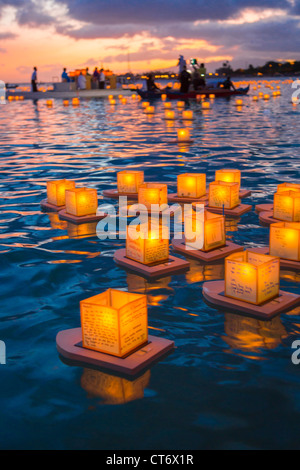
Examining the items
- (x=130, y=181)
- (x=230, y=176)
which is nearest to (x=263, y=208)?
(x=230, y=176)

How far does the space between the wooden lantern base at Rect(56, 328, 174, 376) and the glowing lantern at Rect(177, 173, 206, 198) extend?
4578 millimetres

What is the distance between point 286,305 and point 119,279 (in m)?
1.63

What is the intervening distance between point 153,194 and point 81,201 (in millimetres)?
1099

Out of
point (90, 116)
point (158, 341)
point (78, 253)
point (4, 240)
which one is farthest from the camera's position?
point (90, 116)

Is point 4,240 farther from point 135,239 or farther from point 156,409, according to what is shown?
point 156,409

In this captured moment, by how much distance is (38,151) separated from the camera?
1409 centimetres

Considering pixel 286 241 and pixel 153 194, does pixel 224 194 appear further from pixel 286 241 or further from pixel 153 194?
pixel 286 241

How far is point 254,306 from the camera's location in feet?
13.9

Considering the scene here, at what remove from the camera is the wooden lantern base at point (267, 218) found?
6.76 m

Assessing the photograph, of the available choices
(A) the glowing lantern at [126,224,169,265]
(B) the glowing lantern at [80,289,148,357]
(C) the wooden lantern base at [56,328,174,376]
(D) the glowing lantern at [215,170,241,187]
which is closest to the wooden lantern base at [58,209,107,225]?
(A) the glowing lantern at [126,224,169,265]

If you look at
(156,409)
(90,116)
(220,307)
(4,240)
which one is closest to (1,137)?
(90,116)

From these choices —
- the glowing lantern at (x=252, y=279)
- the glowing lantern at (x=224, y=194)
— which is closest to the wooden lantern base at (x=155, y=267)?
the glowing lantern at (x=252, y=279)

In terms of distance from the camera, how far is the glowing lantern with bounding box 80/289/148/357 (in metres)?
3.42

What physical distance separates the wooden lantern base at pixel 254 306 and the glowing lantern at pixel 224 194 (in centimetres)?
293
